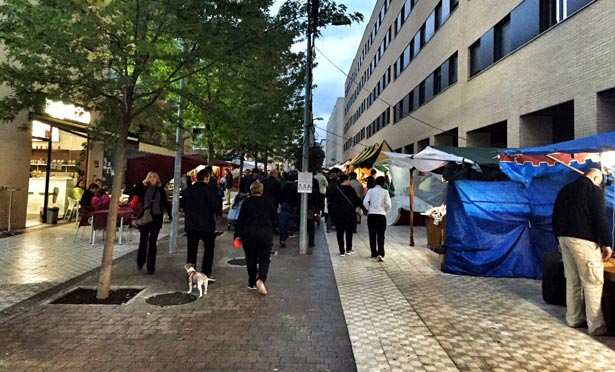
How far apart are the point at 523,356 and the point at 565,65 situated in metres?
9.56

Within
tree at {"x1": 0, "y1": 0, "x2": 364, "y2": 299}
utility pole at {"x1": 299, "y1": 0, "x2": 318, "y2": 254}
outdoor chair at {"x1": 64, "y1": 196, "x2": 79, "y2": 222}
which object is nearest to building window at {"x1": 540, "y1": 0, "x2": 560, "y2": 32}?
utility pole at {"x1": 299, "y1": 0, "x2": 318, "y2": 254}

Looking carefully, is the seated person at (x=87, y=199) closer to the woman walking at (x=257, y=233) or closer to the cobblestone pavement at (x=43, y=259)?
the cobblestone pavement at (x=43, y=259)

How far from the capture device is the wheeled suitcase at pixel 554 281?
18.4ft

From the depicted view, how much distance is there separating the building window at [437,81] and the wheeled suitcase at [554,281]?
17.3 meters

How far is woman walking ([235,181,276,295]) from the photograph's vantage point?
242 inches

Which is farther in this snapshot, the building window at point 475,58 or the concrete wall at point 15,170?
the building window at point 475,58

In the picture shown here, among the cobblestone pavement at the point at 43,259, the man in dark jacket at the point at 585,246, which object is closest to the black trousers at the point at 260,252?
the cobblestone pavement at the point at 43,259

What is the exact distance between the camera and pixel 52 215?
12.8 m

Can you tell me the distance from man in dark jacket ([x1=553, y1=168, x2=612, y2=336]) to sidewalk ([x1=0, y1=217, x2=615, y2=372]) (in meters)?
0.24

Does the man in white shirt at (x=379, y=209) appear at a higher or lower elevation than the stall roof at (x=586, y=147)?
lower

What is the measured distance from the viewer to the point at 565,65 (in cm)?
1092

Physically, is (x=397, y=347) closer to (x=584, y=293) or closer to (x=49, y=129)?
(x=584, y=293)

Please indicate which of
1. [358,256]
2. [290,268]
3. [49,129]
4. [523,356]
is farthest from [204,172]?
[49,129]

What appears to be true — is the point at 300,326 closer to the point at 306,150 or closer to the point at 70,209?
the point at 306,150
